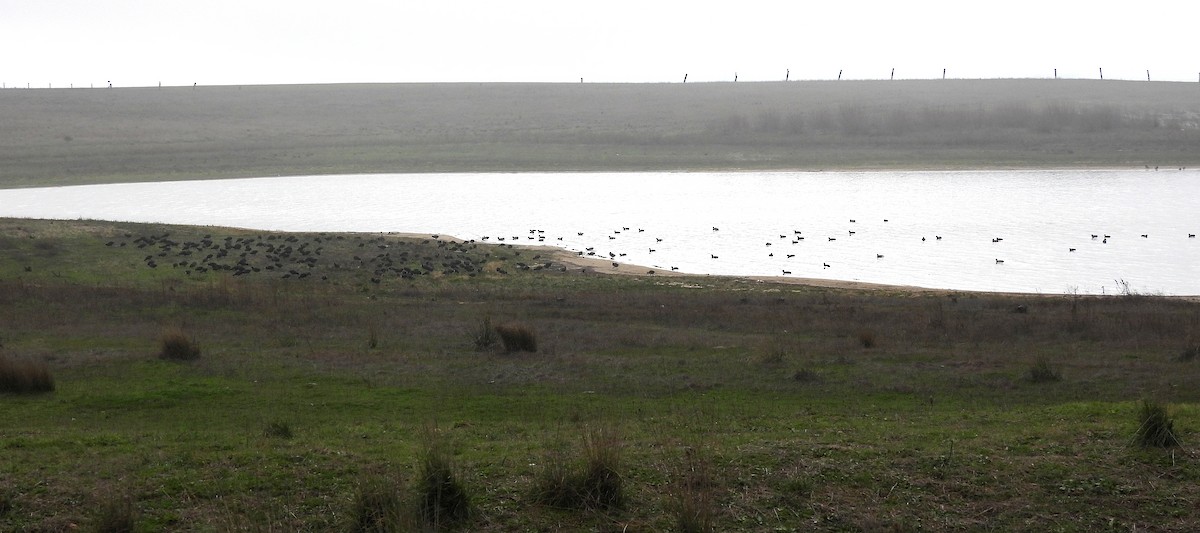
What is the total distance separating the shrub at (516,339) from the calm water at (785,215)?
1468cm

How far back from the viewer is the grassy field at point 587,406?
6793mm

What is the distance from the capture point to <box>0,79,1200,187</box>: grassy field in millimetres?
64375

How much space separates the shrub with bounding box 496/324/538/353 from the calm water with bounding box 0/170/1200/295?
14.7m


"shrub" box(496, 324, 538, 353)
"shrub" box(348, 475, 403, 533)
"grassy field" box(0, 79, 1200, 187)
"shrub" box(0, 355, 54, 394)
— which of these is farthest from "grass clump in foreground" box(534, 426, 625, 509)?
"grassy field" box(0, 79, 1200, 187)

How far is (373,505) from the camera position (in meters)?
6.33

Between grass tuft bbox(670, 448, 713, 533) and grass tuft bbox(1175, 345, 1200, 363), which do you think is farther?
grass tuft bbox(1175, 345, 1200, 363)

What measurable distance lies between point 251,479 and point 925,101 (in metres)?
95.3

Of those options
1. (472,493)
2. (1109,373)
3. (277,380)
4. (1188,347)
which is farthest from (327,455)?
(1188,347)

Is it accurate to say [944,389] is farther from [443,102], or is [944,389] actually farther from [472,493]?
[443,102]

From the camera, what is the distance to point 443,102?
97375 mm

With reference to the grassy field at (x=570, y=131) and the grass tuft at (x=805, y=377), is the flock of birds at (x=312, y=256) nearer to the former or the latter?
the grass tuft at (x=805, y=377)

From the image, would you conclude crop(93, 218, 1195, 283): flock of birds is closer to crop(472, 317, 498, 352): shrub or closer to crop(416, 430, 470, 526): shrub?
crop(472, 317, 498, 352): shrub

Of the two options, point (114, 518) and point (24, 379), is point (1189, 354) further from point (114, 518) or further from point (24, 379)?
point (24, 379)

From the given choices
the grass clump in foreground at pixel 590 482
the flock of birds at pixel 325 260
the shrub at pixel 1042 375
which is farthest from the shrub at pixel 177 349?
the flock of birds at pixel 325 260
